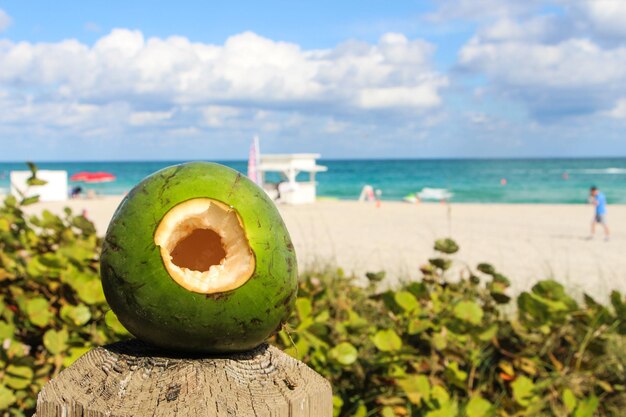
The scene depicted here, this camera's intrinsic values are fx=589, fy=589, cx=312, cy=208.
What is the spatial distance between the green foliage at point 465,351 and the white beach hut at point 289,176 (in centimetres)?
2538

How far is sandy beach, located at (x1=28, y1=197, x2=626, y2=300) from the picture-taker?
9.06 metres

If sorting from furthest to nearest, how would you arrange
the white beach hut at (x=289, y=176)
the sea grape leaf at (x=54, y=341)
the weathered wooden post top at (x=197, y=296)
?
→ the white beach hut at (x=289, y=176)
the sea grape leaf at (x=54, y=341)
the weathered wooden post top at (x=197, y=296)

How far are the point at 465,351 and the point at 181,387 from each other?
79.6 inches

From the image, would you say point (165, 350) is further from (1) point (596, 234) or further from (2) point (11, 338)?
(1) point (596, 234)

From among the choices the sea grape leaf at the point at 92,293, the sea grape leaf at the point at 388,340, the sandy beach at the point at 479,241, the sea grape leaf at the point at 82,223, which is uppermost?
the sea grape leaf at the point at 82,223

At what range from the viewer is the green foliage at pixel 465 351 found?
95.3 inches

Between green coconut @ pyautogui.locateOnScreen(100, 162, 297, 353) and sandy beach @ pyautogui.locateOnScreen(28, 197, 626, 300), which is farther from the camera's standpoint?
sandy beach @ pyautogui.locateOnScreen(28, 197, 626, 300)

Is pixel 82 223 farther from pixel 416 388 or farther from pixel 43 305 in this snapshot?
pixel 416 388

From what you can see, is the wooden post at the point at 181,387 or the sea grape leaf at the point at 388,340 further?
the sea grape leaf at the point at 388,340

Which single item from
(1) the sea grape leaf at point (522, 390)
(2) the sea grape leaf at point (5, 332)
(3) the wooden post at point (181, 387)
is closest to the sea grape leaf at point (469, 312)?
(1) the sea grape leaf at point (522, 390)

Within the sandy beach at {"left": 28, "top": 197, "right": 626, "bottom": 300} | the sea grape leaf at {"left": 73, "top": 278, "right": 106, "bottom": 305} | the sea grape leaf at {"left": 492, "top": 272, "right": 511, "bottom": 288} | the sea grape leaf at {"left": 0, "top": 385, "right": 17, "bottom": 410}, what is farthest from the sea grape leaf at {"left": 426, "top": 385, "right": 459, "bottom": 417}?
the sandy beach at {"left": 28, "top": 197, "right": 626, "bottom": 300}

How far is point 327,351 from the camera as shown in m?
2.40

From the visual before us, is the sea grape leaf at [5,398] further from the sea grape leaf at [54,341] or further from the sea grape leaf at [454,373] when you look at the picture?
the sea grape leaf at [454,373]

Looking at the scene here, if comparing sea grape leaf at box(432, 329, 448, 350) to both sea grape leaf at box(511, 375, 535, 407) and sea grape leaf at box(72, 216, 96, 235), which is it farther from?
sea grape leaf at box(72, 216, 96, 235)
